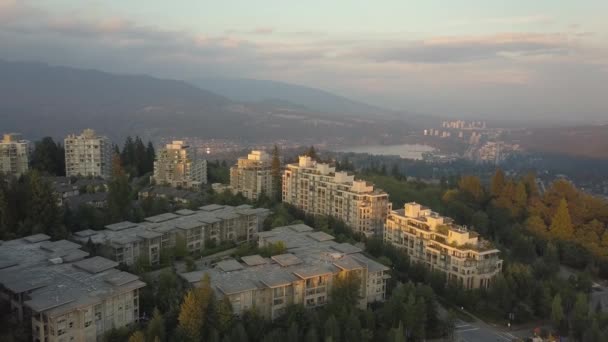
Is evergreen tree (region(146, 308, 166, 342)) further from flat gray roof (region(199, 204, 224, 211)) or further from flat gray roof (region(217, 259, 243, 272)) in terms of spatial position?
flat gray roof (region(199, 204, 224, 211))

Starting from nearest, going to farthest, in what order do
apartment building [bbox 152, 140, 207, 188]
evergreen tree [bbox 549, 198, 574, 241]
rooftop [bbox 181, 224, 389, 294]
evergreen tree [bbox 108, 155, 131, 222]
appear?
rooftop [bbox 181, 224, 389, 294] → evergreen tree [bbox 108, 155, 131, 222] → evergreen tree [bbox 549, 198, 574, 241] → apartment building [bbox 152, 140, 207, 188]

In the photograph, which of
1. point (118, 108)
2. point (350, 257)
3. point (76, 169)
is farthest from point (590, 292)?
point (118, 108)

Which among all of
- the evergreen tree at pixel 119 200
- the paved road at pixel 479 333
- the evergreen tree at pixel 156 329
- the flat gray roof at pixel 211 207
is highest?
the evergreen tree at pixel 119 200

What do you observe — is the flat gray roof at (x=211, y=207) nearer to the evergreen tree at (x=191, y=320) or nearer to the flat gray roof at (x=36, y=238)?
the flat gray roof at (x=36, y=238)

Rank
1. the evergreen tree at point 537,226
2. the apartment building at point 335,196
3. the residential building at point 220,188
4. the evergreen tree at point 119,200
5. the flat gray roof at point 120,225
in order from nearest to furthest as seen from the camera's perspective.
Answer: the flat gray roof at point 120,225
the evergreen tree at point 119,200
the apartment building at point 335,196
the evergreen tree at point 537,226
the residential building at point 220,188

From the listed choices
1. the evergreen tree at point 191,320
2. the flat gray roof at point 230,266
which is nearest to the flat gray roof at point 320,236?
the flat gray roof at point 230,266

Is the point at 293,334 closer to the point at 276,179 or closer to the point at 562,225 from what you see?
the point at 276,179

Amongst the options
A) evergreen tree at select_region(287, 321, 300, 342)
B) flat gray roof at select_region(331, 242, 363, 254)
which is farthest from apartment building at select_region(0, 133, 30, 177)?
evergreen tree at select_region(287, 321, 300, 342)
